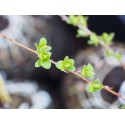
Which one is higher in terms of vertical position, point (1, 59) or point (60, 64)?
point (1, 59)

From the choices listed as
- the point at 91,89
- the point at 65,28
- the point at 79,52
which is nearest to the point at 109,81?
the point at 79,52

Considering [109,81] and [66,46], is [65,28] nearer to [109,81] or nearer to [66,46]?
[66,46]
